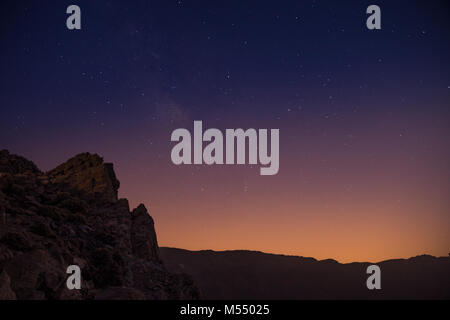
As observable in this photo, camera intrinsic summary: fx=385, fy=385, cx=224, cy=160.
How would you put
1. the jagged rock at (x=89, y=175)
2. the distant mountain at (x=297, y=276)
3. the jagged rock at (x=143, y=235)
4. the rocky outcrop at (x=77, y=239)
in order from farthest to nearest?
the distant mountain at (x=297, y=276) → the jagged rock at (x=89, y=175) → the jagged rock at (x=143, y=235) → the rocky outcrop at (x=77, y=239)

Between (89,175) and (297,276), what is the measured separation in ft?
370

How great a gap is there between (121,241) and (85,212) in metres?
3.43

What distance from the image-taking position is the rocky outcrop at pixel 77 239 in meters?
14.1

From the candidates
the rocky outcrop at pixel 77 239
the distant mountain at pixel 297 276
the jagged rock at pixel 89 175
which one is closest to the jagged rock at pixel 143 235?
the rocky outcrop at pixel 77 239

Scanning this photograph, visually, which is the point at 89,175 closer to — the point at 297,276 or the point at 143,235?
the point at 143,235

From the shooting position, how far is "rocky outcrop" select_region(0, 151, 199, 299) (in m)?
14.1

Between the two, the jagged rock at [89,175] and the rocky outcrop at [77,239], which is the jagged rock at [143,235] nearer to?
the rocky outcrop at [77,239]

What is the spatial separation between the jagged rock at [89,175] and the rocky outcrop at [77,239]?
88 mm

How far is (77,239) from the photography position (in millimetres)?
21188

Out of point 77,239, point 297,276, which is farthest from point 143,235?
point 297,276

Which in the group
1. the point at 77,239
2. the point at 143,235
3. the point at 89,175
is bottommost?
the point at 143,235

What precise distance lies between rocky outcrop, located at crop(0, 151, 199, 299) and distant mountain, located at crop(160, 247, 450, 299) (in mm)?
83613

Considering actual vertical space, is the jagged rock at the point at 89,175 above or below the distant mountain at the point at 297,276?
above
